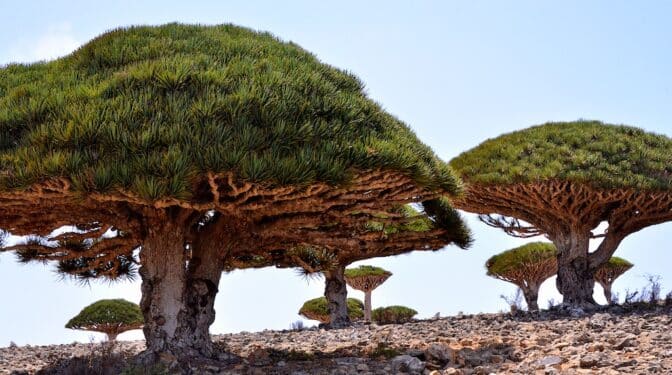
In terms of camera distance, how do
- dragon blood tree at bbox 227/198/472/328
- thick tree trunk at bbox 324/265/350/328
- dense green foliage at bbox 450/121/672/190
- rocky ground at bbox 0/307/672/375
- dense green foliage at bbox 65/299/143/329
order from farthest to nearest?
dense green foliage at bbox 65/299/143/329 → thick tree trunk at bbox 324/265/350/328 → dense green foliage at bbox 450/121/672/190 → dragon blood tree at bbox 227/198/472/328 → rocky ground at bbox 0/307/672/375

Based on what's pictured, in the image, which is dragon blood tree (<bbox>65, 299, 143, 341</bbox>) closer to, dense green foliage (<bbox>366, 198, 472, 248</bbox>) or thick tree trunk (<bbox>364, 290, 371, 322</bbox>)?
thick tree trunk (<bbox>364, 290, 371, 322</bbox>)

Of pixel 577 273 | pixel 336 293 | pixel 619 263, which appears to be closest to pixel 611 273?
pixel 619 263

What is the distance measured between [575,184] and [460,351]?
24.6 ft

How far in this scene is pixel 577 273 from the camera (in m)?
16.7

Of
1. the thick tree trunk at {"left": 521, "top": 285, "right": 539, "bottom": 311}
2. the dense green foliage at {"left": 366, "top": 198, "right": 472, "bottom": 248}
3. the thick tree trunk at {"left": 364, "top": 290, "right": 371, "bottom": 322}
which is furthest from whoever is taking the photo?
the thick tree trunk at {"left": 364, "top": 290, "right": 371, "bottom": 322}

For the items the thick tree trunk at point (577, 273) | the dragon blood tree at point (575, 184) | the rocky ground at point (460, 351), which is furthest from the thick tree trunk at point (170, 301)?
the thick tree trunk at point (577, 273)

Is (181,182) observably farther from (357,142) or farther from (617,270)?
(617,270)

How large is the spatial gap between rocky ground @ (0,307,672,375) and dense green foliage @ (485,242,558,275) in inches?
363

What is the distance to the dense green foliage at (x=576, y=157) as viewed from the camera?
15.1m

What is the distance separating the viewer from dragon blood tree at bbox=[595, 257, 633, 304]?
24.7m

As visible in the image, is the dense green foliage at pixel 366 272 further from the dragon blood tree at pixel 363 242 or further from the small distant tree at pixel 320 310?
the dragon blood tree at pixel 363 242

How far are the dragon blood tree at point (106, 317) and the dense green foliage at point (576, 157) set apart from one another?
36.0 ft

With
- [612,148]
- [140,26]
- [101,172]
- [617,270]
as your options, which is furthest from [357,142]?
[617,270]

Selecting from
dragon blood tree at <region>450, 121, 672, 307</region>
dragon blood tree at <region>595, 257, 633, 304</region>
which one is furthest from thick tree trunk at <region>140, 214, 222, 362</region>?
dragon blood tree at <region>595, 257, 633, 304</region>
